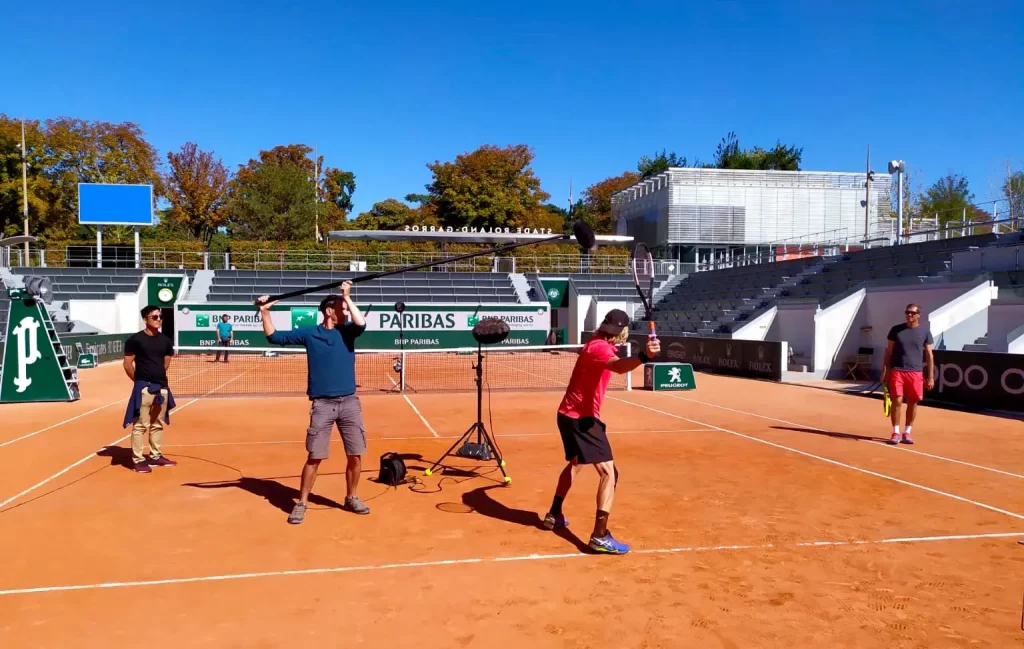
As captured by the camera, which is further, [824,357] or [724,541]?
[824,357]

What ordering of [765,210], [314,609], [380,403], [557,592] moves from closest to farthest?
[314,609], [557,592], [380,403], [765,210]

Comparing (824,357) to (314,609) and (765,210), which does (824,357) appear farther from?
(765,210)

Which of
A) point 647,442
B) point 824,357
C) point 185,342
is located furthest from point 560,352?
point 647,442

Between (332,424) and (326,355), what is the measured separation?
0.70m

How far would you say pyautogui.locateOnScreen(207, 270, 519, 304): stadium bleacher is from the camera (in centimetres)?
3900

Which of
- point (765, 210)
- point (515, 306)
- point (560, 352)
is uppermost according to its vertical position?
point (765, 210)

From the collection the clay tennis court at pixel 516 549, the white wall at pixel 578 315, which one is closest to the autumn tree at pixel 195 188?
the white wall at pixel 578 315

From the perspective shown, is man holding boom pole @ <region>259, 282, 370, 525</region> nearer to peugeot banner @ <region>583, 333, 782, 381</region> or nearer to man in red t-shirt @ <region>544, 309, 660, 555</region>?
man in red t-shirt @ <region>544, 309, 660, 555</region>

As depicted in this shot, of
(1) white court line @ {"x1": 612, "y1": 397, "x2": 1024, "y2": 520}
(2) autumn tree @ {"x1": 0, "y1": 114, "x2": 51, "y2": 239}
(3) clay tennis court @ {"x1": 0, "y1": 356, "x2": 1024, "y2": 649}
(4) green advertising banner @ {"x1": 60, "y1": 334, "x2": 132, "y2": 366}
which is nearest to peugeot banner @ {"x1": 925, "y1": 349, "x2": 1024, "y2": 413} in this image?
(3) clay tennis court @ {"x1": 0, "y1": 356, "x2": 1024, "y2": 649}

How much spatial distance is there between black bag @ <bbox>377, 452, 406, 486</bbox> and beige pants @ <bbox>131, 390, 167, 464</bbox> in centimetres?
316

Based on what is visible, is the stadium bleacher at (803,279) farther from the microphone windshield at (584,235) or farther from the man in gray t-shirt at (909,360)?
the microphone windshield at (584,235)

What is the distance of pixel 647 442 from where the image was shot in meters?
11.8

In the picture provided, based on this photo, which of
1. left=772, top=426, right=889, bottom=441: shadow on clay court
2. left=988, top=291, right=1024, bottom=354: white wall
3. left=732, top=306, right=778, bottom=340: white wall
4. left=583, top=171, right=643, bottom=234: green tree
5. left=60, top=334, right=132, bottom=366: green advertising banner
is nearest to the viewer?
left=772, top=426, right=889, bottom=441: shadow on clay court

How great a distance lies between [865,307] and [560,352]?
16.7m
